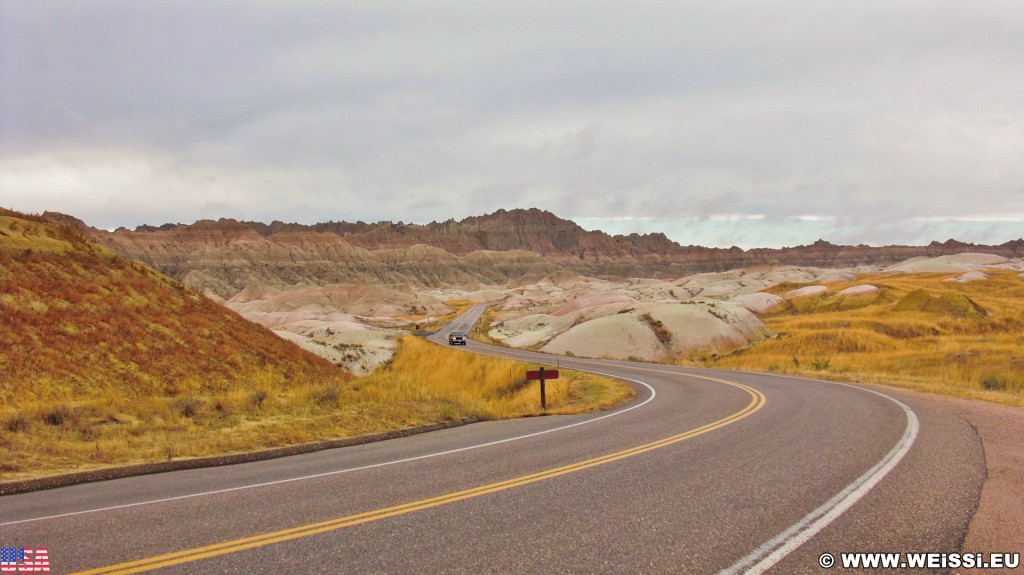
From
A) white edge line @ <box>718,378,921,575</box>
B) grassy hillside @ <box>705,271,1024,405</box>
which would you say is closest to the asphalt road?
white edge line @ <box>718,378,921,575</box>

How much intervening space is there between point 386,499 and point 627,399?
13955mm

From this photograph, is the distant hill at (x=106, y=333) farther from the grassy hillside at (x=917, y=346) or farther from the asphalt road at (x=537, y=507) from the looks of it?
the grassy hillside at (x=917, y=346)

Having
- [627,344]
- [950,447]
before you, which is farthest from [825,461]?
[627,344]

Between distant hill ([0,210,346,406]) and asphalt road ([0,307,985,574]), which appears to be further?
distant hill ([0,210,346,406])

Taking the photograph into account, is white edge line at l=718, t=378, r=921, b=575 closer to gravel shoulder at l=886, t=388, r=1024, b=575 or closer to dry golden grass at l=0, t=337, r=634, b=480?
gravel shoulder at l=886, t=388, r=1024, b=575

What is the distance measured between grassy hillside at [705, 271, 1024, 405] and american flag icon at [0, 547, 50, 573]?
20.5 meters

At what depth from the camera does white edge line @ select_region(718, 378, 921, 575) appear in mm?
4852

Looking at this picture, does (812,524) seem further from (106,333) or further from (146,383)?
(106,333)

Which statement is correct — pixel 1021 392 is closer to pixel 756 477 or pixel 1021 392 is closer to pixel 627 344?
pixel 756 477

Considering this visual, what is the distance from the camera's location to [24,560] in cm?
509

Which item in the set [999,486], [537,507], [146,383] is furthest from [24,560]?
[146,383]

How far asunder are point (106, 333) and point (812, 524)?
1793 cm

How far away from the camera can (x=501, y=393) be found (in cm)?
2422

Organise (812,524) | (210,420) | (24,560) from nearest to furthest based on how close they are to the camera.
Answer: (24,560), (812,524), (210,420)
